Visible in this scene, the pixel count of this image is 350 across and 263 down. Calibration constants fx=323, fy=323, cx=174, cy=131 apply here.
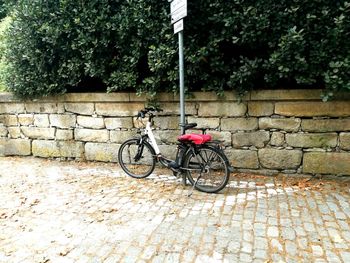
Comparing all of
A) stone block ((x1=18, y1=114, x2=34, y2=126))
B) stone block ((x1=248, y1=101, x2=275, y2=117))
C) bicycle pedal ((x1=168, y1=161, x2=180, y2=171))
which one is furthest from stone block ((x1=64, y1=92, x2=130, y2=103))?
stone block ((x1=248, y1=101, x2=275, y2=117))

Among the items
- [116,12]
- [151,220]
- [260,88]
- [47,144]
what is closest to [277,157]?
[260,88]

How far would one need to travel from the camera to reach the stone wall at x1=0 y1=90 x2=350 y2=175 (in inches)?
173

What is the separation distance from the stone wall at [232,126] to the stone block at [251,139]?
0.04ft

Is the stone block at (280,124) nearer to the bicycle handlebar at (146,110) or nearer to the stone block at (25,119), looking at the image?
the bicycle handlebar at (146,110)

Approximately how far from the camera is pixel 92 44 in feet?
16.8

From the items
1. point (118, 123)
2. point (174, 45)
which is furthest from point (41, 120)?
point (174, 45)

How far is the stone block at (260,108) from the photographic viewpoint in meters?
4.55

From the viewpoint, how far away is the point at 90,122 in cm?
557

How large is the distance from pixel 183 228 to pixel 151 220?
15.7 inches

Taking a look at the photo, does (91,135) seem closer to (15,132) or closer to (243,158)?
(15,132)

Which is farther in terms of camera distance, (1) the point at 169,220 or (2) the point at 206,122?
(2) the point at 206,122

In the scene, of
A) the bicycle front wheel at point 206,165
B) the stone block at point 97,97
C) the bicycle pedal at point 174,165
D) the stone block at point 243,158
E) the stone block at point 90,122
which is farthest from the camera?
the stone block at point 90,122

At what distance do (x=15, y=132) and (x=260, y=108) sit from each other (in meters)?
4.57

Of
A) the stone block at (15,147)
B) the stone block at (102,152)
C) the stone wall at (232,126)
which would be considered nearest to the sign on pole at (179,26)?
the stone wall at (232,126)
